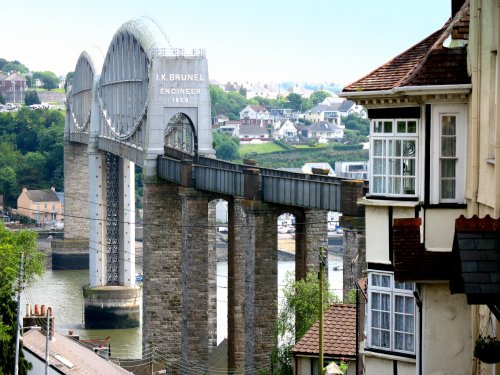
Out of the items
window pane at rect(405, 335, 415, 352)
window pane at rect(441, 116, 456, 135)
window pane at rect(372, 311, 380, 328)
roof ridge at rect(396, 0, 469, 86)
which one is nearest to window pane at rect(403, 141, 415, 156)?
window pane at rect(441, 116, 456, 135)

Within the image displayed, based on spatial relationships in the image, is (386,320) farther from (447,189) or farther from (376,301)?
(447,189)

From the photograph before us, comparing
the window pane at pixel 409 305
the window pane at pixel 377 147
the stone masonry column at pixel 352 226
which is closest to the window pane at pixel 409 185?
the window pane at pixel 377 147

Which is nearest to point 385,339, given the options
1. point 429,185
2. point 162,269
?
point 429,185

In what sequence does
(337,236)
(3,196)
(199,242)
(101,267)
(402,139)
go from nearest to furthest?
1. (402,139)
2. (199,242)
3. (101,267)
4. (337,236)
5. (3,196)

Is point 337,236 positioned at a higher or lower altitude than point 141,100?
lower

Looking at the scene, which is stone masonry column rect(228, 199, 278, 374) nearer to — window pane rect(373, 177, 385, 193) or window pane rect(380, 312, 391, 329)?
window pane rect(380, 312, 391, 329)

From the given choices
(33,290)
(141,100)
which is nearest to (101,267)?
(33,290)

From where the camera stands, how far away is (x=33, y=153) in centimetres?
18888

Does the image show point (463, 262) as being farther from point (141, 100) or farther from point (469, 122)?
Result: point (141, 100)

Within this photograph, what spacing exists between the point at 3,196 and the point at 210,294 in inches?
4641

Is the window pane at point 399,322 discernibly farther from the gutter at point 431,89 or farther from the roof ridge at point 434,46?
the roof ridge at point 434,46

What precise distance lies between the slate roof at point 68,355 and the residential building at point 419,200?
20.6m

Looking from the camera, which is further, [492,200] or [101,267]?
[101,267]

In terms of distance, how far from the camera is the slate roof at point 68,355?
44031 millimetres
